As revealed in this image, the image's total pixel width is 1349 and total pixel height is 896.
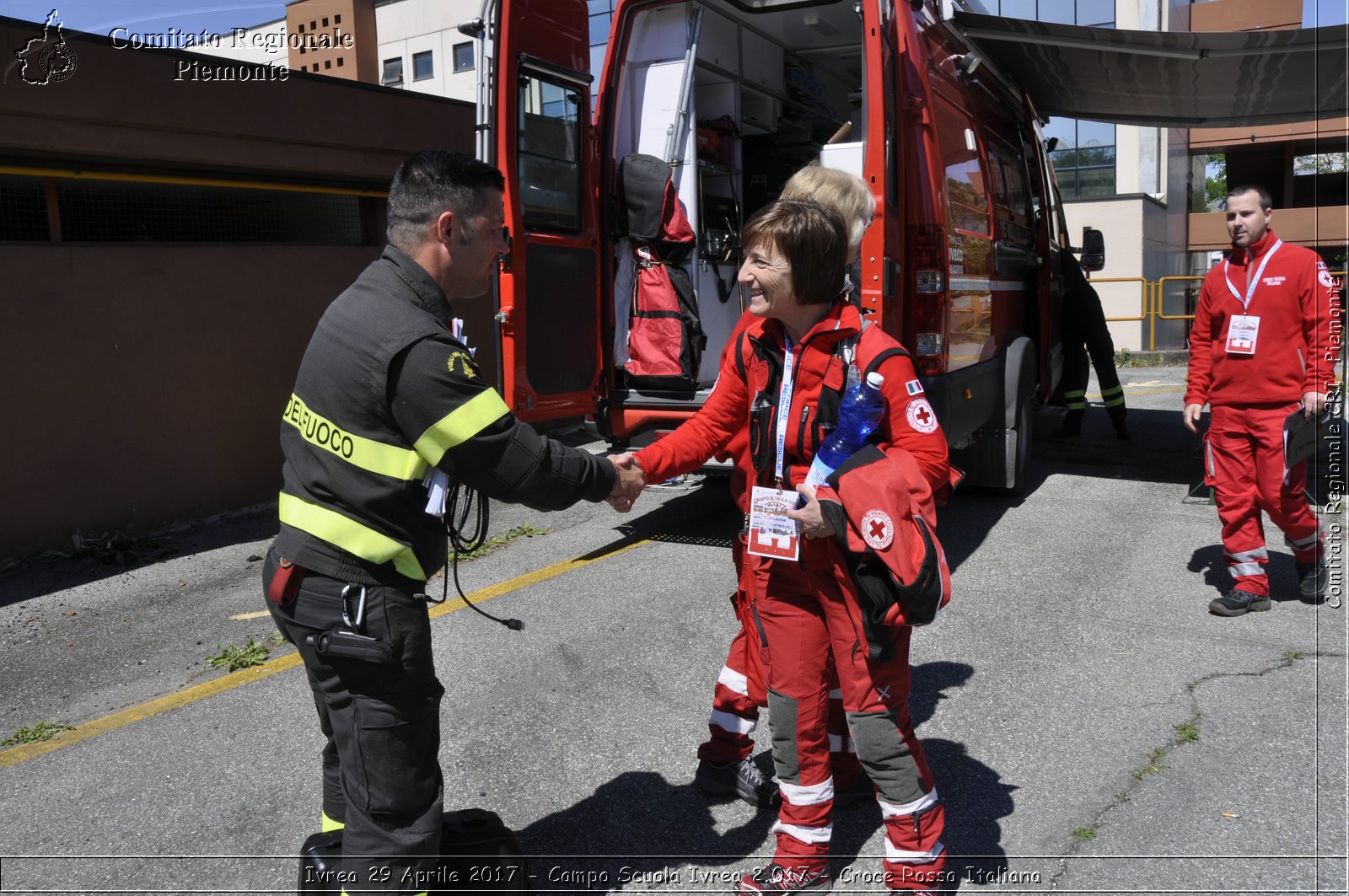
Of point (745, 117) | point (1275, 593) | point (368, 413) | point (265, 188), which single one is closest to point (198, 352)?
point (265, 188)

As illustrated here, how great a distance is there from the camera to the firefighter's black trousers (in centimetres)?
215

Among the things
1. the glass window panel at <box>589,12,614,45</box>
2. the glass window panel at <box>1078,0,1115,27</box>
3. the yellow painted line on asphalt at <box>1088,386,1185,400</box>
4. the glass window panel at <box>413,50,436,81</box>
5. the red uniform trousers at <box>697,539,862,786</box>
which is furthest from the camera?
the glass window panel at <box>413,50,436,81</box>

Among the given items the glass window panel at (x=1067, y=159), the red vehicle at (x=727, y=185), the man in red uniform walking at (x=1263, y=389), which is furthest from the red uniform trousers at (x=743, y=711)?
the glass window panel at (x=1067, y=159)

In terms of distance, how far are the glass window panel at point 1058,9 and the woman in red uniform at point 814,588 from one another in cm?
2489

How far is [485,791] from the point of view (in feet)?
10.6

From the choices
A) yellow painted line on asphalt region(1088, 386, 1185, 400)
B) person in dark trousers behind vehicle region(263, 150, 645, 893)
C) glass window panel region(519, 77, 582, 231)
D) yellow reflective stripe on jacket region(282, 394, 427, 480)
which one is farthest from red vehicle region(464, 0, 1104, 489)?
yellow painted line on asphalt region(1088, 386, 1185, 400)

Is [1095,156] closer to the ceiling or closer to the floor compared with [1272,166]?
closer to the floor

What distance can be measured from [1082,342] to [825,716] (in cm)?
758

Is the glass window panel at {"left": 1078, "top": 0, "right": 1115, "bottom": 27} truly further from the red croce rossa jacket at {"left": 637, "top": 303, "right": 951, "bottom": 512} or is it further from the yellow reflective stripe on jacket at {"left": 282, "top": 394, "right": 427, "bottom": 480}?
the yellow reflective stripe on jacket at {"left": 282, "top": 394, "right": 427, "bottom": 480}

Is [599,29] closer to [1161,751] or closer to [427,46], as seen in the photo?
[427,46]

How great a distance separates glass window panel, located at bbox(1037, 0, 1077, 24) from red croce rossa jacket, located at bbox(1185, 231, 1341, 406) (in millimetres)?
21961

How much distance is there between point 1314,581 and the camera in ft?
16.0

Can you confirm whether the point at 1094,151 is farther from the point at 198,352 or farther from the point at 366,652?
the point at 366,652

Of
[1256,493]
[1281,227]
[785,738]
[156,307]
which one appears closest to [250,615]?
[156,307]
